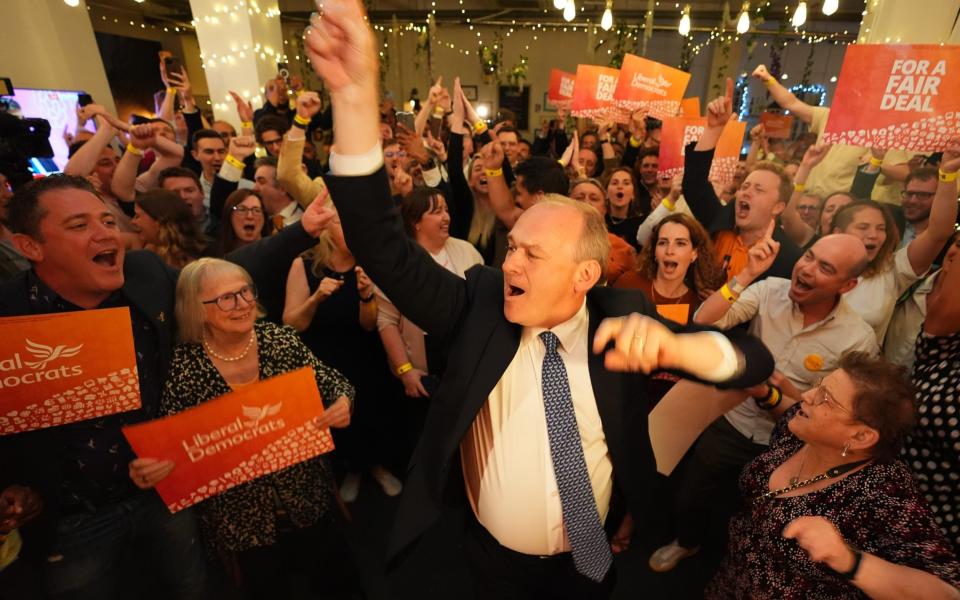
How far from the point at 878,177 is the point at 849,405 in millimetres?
3839

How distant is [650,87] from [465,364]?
420 centimetres

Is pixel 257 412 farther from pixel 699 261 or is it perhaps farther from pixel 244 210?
pixel 699 261

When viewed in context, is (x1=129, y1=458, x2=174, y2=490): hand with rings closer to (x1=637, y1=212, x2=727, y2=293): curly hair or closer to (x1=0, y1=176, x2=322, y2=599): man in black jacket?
(x1=0, y1=176, x2=322, y2=599): man in black jacket

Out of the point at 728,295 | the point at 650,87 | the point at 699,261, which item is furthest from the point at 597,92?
the point at 728,295

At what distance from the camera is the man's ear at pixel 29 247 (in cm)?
140

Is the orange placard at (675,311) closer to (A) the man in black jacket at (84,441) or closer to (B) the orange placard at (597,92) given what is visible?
(A) the man in black jacket at (84,441)

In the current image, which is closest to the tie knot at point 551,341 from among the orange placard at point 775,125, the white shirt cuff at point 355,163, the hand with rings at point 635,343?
the hand with rings at point 635,343

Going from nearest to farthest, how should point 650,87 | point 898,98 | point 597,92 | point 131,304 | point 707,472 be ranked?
point 131,304 → point 707,472 → point 898,98 → point 650,87 → point 597,92

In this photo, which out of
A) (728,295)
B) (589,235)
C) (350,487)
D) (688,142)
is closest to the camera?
(589,235)

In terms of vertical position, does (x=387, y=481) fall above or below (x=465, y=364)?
below

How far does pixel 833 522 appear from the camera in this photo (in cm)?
141

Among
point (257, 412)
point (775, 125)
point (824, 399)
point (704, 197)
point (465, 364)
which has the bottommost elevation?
point (257, 412)

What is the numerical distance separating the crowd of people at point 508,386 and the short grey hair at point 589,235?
0.04ft

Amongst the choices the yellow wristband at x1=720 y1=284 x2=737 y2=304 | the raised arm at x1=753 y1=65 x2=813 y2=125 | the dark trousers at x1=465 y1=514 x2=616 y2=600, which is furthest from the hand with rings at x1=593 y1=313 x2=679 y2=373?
the raised arm at x1=753 y1=65 x2=813 y2=125
